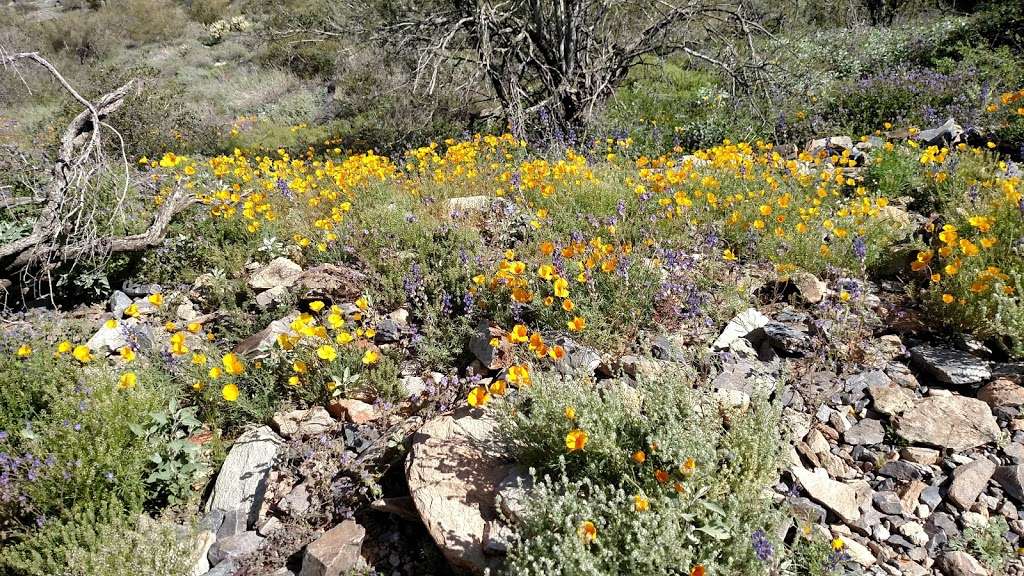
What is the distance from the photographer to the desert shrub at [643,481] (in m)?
2.04

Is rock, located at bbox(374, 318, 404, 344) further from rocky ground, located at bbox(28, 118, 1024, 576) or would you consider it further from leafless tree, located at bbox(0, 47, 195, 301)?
leafless tree, located at bbox(0, 47, 195, 301)

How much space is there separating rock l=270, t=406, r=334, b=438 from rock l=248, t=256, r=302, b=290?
1.40 metres

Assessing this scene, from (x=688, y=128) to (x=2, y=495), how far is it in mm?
8123

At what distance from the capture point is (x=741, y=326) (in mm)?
3529

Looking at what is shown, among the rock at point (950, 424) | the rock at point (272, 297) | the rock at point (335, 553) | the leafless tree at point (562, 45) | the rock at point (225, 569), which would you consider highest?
the leafless tree at point (562, 45)

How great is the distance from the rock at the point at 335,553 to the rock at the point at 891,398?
9.22 ft

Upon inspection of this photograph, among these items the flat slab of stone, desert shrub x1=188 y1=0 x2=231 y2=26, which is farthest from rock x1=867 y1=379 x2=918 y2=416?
desert shrub x1=188 y1=0 x2=231 y2=26

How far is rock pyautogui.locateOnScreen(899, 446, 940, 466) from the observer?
2.72m

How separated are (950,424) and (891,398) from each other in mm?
274

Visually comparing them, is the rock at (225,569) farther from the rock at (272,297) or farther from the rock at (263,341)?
the rock at (272,297)

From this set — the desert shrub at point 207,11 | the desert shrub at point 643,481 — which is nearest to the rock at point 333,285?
the desert shrub at point 643,481

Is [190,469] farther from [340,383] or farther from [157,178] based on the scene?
[157,178]

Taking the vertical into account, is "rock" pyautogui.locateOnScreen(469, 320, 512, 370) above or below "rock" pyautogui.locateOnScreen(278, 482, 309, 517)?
above

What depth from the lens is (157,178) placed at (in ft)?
19.6
